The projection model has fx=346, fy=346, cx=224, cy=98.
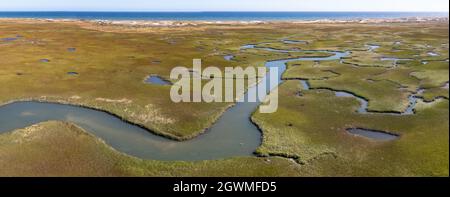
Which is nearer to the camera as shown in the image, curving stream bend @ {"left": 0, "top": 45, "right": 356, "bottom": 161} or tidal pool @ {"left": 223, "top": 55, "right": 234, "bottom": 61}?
curving stream bend @ {"left": 0, "top": 45, "right": 356, "bottom": 161}

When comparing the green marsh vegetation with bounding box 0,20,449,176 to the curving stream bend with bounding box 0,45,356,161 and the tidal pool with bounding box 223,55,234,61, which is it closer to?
the curving stream bend with bounding box 0,45,356,161

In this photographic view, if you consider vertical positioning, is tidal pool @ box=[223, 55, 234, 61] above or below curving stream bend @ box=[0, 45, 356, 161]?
above

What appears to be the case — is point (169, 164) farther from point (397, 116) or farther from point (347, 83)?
point (347, 83)

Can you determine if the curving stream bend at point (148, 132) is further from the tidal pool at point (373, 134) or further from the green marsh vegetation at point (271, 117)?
the tidal pool at point (373, 134)

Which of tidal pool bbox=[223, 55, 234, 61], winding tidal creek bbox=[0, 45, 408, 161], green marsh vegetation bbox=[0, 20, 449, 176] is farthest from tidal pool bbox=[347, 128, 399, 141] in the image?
tidal pool bbox=[223, 55, 234, 61]

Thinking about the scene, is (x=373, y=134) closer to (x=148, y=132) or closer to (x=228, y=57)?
(x=148, y=132)

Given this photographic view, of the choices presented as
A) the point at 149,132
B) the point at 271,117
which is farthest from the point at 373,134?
the point at 149,132

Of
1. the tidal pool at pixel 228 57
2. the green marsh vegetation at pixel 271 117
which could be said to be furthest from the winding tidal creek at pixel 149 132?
the tidal pool at pixel 228 57
